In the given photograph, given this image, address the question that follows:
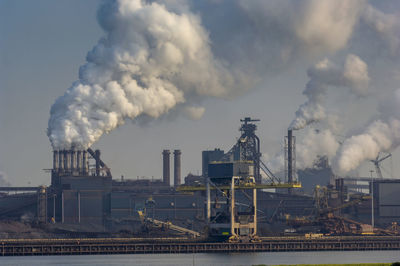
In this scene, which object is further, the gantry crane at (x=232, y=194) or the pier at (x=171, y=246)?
the gantry crane at (x=232, y=194)

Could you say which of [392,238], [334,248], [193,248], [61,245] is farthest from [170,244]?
[392,238]

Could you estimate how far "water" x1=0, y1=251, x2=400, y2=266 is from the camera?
5566 inches

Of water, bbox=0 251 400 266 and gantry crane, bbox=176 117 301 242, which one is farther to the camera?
gantry crane, bbox=176 117 301 242

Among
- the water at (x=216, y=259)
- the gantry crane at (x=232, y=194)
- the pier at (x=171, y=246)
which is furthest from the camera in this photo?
the gantry crane at (x=232, y=194)

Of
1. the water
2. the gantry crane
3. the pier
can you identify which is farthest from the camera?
the gantry crane

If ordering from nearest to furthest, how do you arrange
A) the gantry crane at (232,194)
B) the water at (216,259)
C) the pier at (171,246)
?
the water at (216,259), the pier at (171,246), the gantry crane at (232,194)

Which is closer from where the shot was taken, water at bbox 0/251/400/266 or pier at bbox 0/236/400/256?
water at bbox 0/251/400/266

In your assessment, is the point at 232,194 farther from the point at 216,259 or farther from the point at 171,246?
the point at 216,259

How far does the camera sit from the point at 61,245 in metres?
169

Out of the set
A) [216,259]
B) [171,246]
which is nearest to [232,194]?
[171,246]

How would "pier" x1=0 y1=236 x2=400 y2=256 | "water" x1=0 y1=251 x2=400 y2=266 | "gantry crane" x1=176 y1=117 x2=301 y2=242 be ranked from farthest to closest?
1. "gantry crane" x1=176 y1=117 x2=301 y2=242
2. "pier" x1=0 y1=236 x2=400 y2=256
3. "water" x1=0 y1=251 x2=400 y2=266

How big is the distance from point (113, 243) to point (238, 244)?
21.2 meters

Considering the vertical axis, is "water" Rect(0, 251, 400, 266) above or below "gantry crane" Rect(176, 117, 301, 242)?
below

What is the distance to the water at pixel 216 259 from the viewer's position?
14138 centimetres
